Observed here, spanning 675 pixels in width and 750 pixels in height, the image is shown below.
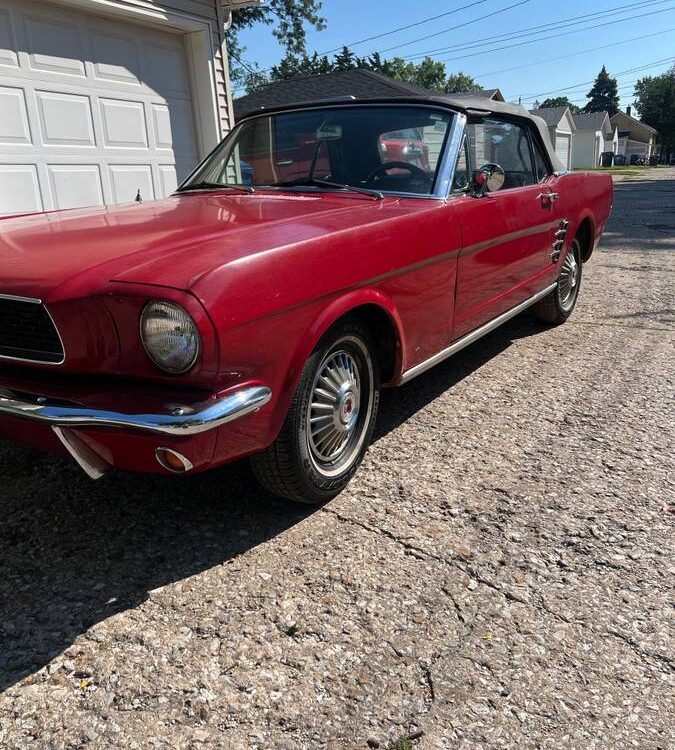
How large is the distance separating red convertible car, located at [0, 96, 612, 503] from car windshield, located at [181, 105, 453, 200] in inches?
0.4

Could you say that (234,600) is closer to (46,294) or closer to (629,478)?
(46,294)

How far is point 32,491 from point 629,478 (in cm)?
262

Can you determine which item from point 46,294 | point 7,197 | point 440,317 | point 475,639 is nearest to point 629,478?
point 440,317

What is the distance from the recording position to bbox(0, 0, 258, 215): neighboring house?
5.94m

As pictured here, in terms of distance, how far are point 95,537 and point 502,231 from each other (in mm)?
2677

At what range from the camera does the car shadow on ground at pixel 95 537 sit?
6.85 ft

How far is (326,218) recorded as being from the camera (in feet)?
8.92

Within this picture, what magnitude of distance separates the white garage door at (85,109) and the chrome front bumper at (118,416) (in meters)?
4.50

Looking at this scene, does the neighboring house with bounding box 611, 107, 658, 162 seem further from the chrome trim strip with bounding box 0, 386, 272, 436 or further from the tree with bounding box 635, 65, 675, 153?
the chrome trim strip with bounding box 0, 386, 272, 436

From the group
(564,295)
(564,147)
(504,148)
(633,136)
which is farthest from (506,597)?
(633,136)

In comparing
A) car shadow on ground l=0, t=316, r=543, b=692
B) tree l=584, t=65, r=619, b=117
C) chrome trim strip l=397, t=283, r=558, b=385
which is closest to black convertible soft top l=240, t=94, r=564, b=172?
chrome trim strip l=397, t=283, r=558, b=385

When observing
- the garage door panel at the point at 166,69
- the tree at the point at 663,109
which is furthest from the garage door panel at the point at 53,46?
the tree at the point at 663,109

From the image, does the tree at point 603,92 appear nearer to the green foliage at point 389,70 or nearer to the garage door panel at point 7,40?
the green foliage at point 389,70

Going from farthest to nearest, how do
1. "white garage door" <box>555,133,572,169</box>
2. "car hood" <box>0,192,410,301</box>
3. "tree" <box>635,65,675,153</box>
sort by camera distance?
"tree" <box>635,65,675,153</box> < "white garage door" <box>555,133,572,169</box> < "car hood" <box>0,192,410,301</box>
